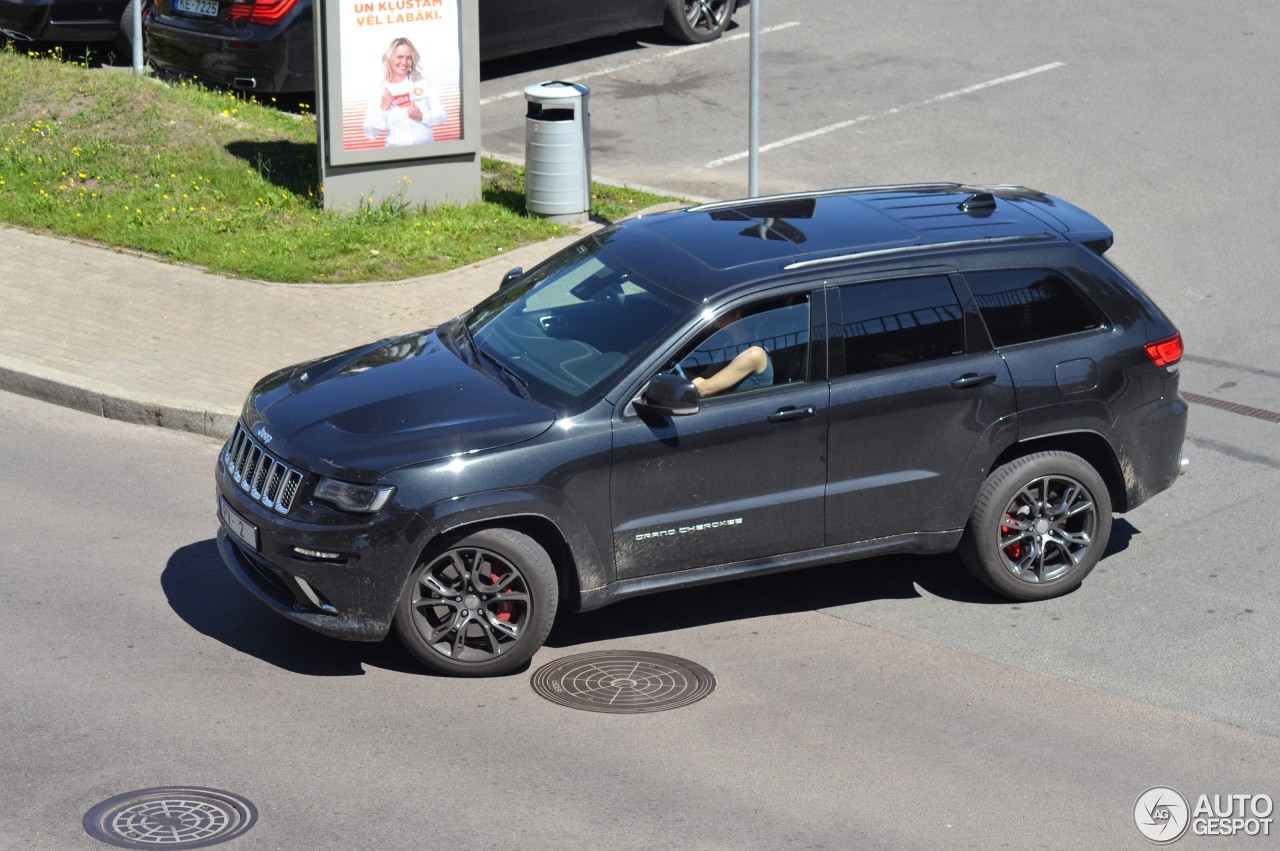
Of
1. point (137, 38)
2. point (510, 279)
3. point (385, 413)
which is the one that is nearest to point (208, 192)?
point (137, 38)

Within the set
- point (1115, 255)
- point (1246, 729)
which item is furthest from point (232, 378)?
point (1115, 255)

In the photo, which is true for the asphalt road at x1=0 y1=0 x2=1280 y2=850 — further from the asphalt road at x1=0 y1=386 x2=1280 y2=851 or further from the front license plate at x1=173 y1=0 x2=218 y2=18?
the front license plate at x1=173 y1=0 x2=218 y2=18

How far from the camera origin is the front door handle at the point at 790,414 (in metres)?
7.07

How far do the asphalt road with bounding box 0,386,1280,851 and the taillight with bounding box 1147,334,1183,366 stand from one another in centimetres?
114

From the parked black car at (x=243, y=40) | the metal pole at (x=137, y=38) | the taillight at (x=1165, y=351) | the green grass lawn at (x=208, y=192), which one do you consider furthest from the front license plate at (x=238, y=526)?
the metal pole at (x=137, y=38)

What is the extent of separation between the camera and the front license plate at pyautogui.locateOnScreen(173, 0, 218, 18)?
15883mm

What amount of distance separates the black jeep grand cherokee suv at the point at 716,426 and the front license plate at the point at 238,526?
0.07 ft

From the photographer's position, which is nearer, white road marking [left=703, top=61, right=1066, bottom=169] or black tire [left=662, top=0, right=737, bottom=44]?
white road marking [left=703, top=61, right=1066, bottom=169]

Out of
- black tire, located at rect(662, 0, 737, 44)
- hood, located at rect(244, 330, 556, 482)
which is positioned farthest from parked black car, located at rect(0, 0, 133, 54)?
hood, located at rect(244, 330, 556, 482)

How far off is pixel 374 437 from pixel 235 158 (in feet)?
28.1

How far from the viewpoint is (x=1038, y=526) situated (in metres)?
7.77

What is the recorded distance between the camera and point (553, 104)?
528 inches

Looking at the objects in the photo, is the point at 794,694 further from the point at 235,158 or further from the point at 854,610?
the point at 235,158

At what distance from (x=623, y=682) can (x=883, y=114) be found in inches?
466
